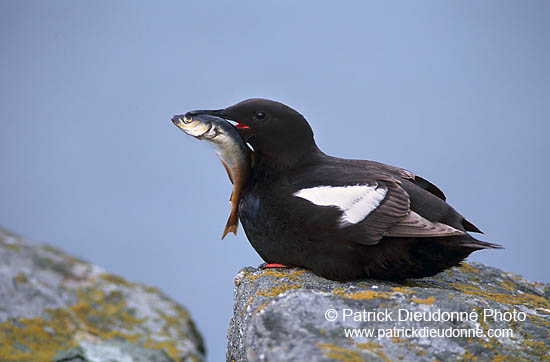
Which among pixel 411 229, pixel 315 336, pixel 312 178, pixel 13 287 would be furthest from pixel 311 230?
pixel 13 287

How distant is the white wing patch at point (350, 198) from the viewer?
3.57 meters

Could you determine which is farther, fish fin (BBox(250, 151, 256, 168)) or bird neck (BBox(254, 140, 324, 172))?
fish fin (BBox(250, 151, 256, 168))

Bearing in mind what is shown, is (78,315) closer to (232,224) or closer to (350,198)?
(232,224)

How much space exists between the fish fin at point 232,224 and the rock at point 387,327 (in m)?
0.97

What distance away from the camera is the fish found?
13.0 feet

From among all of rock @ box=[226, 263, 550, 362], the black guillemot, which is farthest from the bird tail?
rock @ box=[226, 263, 550, 362]

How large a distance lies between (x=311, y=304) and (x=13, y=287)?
10.1ft

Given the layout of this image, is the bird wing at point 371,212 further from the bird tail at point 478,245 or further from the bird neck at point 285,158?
the bird neck at point 285,158

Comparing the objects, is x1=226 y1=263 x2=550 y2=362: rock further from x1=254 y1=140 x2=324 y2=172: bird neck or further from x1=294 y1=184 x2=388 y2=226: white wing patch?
x1=254 y1=140 x2=324 y2=172: bird neck

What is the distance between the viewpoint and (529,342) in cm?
290

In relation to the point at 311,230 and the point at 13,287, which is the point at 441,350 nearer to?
the point at 311,230

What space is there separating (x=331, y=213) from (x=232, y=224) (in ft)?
3.22

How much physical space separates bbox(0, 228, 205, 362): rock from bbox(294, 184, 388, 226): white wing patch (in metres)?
1.94

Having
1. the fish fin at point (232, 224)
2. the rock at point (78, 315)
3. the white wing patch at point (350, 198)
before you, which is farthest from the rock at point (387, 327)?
the rock at point (78, 315)
